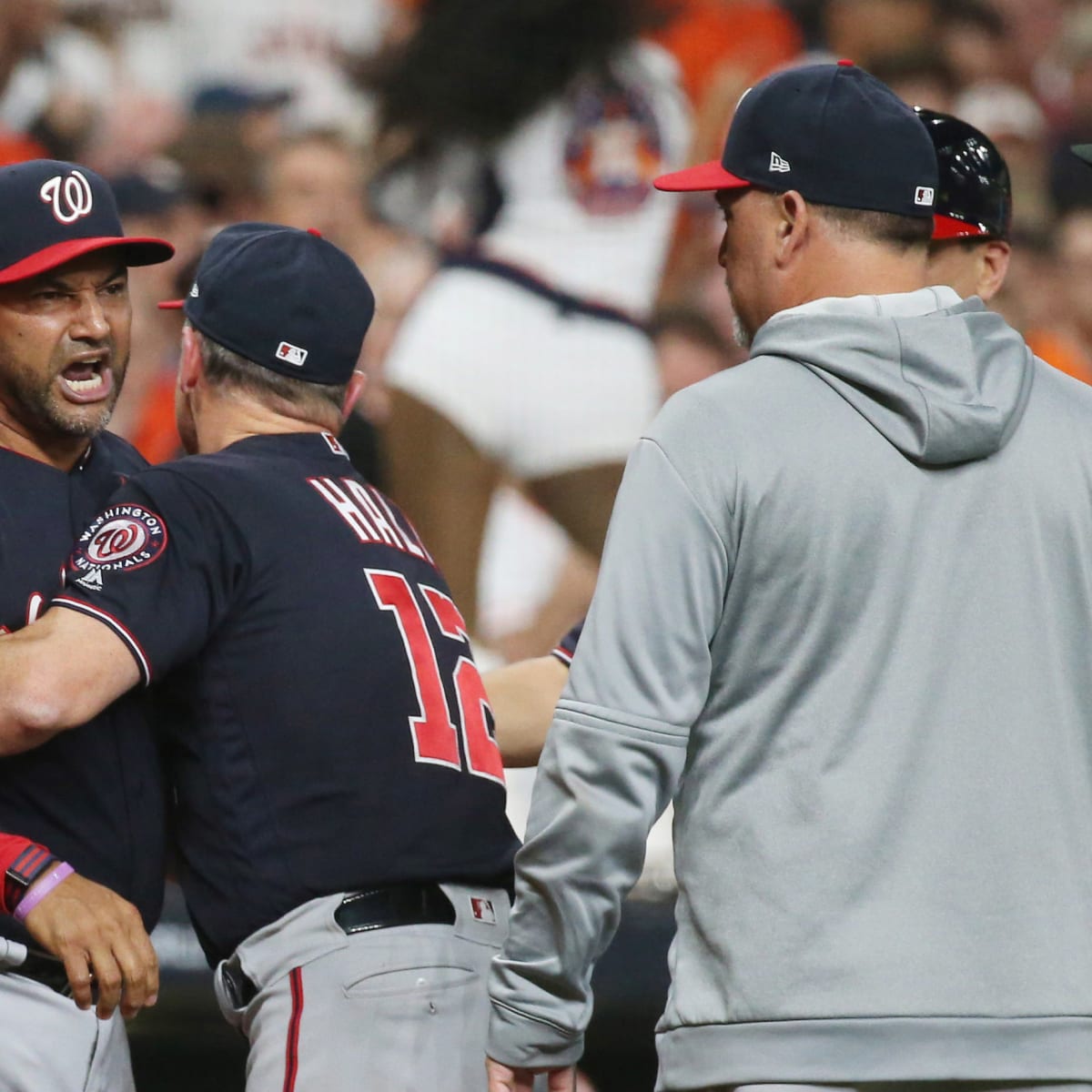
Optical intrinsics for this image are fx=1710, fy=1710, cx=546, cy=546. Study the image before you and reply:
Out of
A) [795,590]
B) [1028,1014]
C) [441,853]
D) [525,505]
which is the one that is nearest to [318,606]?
[441,853]

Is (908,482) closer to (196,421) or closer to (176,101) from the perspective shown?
(196,421)

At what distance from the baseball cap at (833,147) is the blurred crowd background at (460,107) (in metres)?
4.09

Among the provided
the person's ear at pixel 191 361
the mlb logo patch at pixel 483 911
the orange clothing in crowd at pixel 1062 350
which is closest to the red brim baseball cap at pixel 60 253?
the person's ear at pixel 191 361

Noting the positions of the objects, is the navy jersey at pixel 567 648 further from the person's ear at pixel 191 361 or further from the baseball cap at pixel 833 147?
the baseball cap at pixel 833 147

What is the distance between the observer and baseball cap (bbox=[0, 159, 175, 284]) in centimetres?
210

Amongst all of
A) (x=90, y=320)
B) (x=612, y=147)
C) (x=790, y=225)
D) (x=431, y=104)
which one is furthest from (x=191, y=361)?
(x=431, y=104)

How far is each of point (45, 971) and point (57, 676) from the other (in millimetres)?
417

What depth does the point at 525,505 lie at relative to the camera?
19.0 ft

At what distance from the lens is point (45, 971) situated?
197cm

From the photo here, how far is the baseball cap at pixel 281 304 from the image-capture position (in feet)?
6.91

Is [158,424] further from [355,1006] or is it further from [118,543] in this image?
[355,1006]

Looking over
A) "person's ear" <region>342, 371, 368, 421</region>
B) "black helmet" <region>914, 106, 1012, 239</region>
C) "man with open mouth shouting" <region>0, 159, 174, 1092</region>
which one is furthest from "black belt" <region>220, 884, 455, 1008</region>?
"black helmet" <region>914, 106, 1012, 239</region>

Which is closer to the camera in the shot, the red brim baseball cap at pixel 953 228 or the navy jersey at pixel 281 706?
the navy jersey at pixel 281 706

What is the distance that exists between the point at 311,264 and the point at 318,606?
47 centimetres
